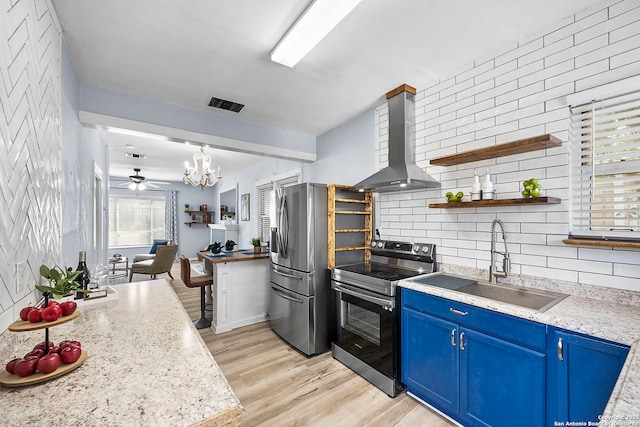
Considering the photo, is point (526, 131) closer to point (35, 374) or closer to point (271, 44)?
point (271, 44)

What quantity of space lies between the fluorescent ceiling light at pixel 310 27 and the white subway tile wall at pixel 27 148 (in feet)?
4.37

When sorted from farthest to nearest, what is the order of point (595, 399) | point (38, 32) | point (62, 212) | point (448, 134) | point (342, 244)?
point (342, 244), point (448, 134), point (62, 212), point (38, 32), point (595, 399)

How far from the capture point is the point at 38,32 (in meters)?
1.45

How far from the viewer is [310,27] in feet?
5.78

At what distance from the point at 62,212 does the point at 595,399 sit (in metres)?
3.27

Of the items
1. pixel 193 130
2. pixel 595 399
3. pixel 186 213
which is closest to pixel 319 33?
pixel 193 130

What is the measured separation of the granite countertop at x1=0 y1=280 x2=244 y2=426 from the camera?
2.21 feet

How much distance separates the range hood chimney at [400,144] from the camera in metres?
2.51

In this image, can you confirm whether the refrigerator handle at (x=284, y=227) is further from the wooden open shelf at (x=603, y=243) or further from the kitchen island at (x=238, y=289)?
the wooden open shelf at (x=603, y=243)

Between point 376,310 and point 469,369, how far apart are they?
744 millimetres

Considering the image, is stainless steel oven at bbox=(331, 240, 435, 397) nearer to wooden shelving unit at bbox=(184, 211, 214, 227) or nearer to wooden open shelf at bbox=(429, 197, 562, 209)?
wooden open shelf at bbox=(429, 197, 562, 209)

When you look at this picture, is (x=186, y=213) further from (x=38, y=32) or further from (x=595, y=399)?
(x=595, y=399)

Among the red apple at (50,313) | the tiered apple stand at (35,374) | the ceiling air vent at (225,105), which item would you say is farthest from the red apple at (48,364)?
the ceiling air vent at (225,105)

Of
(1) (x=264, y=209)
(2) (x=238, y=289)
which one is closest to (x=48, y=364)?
(2) (x=238, y=289)
